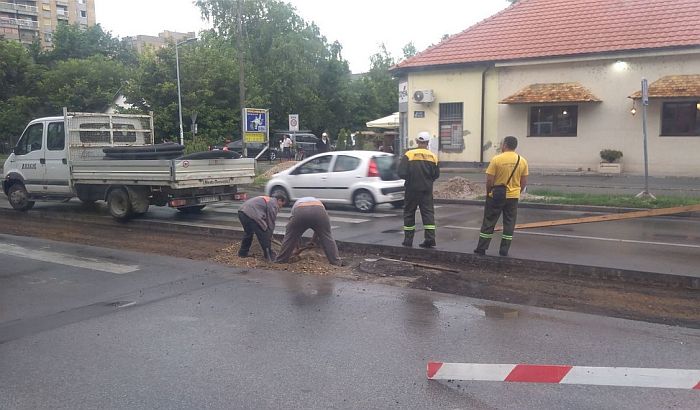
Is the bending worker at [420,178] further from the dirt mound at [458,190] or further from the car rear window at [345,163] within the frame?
the dirt mound at [458,190]

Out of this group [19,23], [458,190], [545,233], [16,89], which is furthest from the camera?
[19,23]

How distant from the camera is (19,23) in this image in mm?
84000

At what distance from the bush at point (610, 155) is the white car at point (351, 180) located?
10056mm

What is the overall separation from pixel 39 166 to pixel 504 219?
35.8ft

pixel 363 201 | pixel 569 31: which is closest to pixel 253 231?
pixel 363 201

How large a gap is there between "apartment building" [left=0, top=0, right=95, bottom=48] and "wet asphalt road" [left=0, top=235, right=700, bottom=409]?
282ft

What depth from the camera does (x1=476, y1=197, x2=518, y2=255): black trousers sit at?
27.4ft

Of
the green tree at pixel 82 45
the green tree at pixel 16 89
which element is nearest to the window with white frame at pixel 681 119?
the green tree at pixel 16 89

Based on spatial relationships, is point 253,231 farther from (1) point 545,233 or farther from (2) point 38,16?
(2) point 38,16

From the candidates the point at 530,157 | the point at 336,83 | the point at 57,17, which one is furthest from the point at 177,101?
the point at 57,17

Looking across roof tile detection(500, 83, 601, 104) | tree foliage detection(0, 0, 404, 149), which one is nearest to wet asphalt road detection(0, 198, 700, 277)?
roof tile detection(500, 83, 601, 104)

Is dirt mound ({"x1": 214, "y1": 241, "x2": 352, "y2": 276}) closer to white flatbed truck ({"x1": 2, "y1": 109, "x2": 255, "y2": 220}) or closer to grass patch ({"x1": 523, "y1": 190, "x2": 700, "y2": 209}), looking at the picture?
white flatbed truck ({"x1": 2, "y1": 109, "x2": 255, "y2": 220})

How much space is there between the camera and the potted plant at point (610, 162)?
2047 centimetres

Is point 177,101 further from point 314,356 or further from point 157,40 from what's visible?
point 157,40
